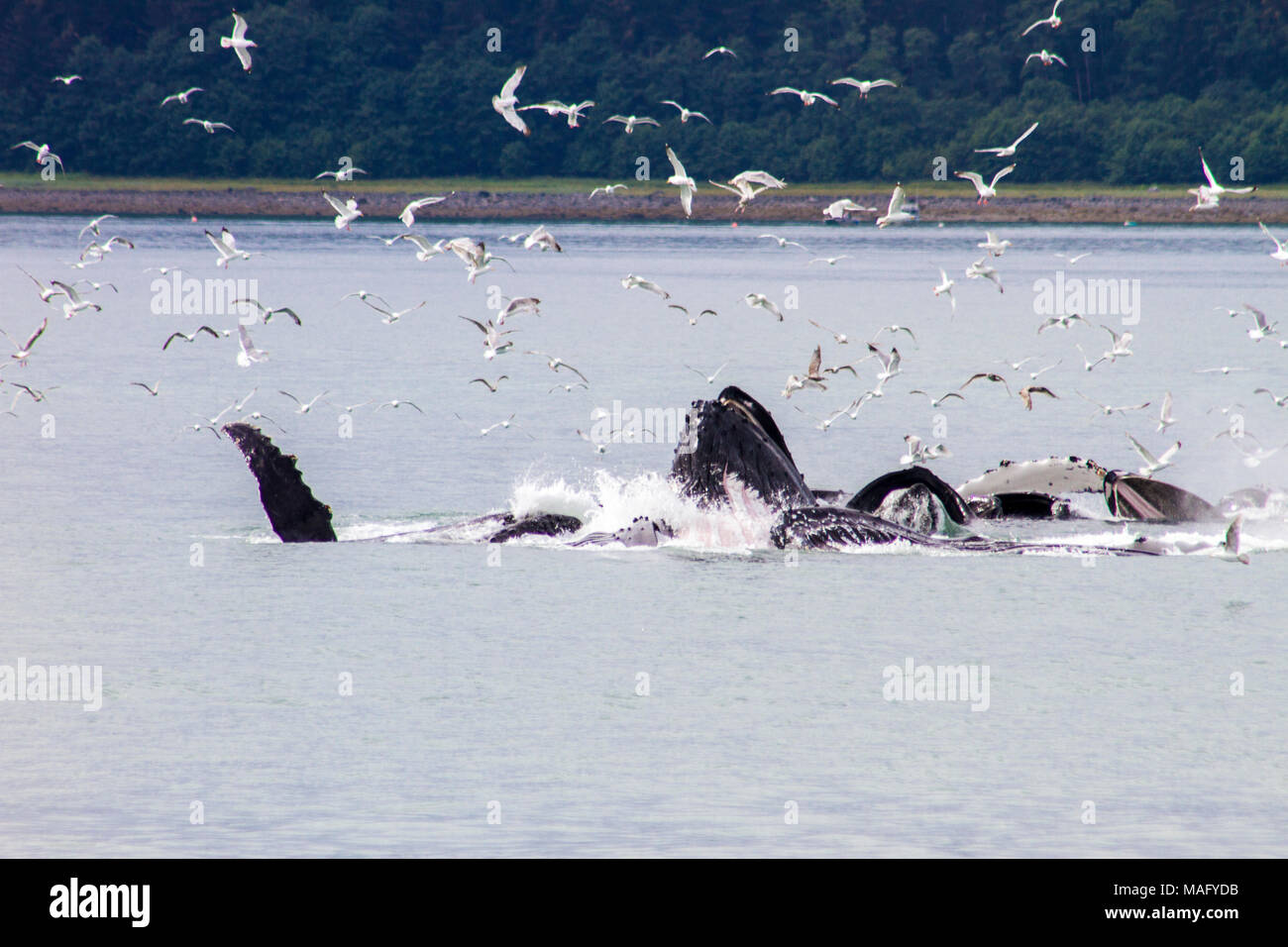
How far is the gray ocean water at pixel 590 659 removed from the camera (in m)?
15.5

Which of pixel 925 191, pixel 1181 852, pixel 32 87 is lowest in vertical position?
pixel 1181 852

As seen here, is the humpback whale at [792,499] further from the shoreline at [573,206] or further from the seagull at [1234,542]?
the shoreline at [573,206]

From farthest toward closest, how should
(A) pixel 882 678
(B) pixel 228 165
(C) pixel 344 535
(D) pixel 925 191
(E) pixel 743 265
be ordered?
(B) pixel 228 165 → (D) pixel 925 191 → (E) pixel 743 265 → (C) pixel 344 535 → (A) pixel 882 678

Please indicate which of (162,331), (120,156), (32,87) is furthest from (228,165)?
(162,331)

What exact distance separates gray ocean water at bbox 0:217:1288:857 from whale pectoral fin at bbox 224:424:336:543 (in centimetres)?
35

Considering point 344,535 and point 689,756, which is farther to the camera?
point 344,535

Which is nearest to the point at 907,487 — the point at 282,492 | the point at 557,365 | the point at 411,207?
the point at 282,492

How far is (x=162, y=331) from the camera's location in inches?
2982

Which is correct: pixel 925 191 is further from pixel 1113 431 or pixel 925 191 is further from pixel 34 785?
pixel 34 785

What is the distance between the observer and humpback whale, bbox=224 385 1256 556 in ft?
77.6

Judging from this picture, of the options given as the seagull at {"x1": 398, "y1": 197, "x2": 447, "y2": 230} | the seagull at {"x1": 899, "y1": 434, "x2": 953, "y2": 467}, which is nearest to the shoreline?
the seagull at {"x1": 398, "y1": 197, "x2": 447, "y2": 230}

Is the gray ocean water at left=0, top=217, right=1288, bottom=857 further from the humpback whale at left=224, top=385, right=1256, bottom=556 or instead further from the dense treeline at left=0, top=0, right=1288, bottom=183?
the dense treeline at left=0, top=0, right=1288, bottom=183
